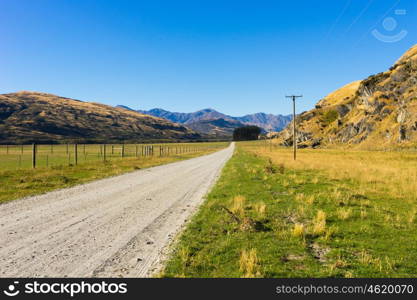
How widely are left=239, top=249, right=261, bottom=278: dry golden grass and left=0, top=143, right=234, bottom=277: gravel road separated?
5.88 feet

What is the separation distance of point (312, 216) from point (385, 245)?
299cm

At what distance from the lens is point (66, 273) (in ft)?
16.9

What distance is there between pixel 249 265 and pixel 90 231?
16.9 feet

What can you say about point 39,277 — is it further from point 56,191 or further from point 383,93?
point 383,93

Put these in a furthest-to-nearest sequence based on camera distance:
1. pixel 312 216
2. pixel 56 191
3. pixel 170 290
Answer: pixel 56 191 < pixel 312 216 < pixel 170 290

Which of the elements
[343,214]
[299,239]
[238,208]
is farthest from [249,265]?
[343,214]

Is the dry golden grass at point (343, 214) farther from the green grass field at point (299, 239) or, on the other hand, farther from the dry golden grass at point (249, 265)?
the dry golden grass at point (249, 265)

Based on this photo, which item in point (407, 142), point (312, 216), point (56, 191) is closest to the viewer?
point (312, 216)

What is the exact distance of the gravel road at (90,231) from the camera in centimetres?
547

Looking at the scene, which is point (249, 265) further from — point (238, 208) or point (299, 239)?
Answer: point (238, 208)

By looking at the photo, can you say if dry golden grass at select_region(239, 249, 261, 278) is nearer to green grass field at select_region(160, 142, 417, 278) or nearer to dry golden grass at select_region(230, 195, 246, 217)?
green grass field at select_region(160, 142, 417, 278)

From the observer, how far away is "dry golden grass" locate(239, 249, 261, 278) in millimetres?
5027

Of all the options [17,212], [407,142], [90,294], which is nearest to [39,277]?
[90,294]

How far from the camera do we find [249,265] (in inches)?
207
